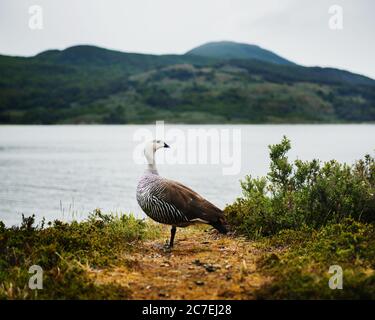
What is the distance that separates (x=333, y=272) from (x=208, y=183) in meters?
28.6

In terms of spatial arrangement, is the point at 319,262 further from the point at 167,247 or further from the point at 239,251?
the point at 167,247

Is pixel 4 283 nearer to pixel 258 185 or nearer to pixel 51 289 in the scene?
pixel 51 289

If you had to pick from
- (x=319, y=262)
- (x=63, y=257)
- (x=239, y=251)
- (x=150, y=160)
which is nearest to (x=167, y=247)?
(x=239, y=251)

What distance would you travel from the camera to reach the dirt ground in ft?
23.4

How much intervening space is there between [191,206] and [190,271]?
1.85 m

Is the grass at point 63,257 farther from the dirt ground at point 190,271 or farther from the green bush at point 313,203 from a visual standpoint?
the green bush at point 313,203

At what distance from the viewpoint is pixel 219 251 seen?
32.3ft

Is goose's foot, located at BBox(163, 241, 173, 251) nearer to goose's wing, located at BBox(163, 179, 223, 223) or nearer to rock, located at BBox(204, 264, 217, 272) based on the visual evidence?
goose's wing, located at BBox(163, 179, 223, 223)

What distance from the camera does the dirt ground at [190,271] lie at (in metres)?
7.15

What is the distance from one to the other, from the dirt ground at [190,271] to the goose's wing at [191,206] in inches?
28.9

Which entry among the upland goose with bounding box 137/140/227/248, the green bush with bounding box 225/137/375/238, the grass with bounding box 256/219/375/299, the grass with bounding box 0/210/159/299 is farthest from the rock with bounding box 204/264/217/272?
the green bush with bounding box 225/137/375/238

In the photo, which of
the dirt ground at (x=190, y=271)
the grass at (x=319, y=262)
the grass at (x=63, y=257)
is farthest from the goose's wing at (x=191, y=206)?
the grass at (x=63, y=257)

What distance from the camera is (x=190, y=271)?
8.30m

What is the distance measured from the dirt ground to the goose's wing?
734 millimetres
